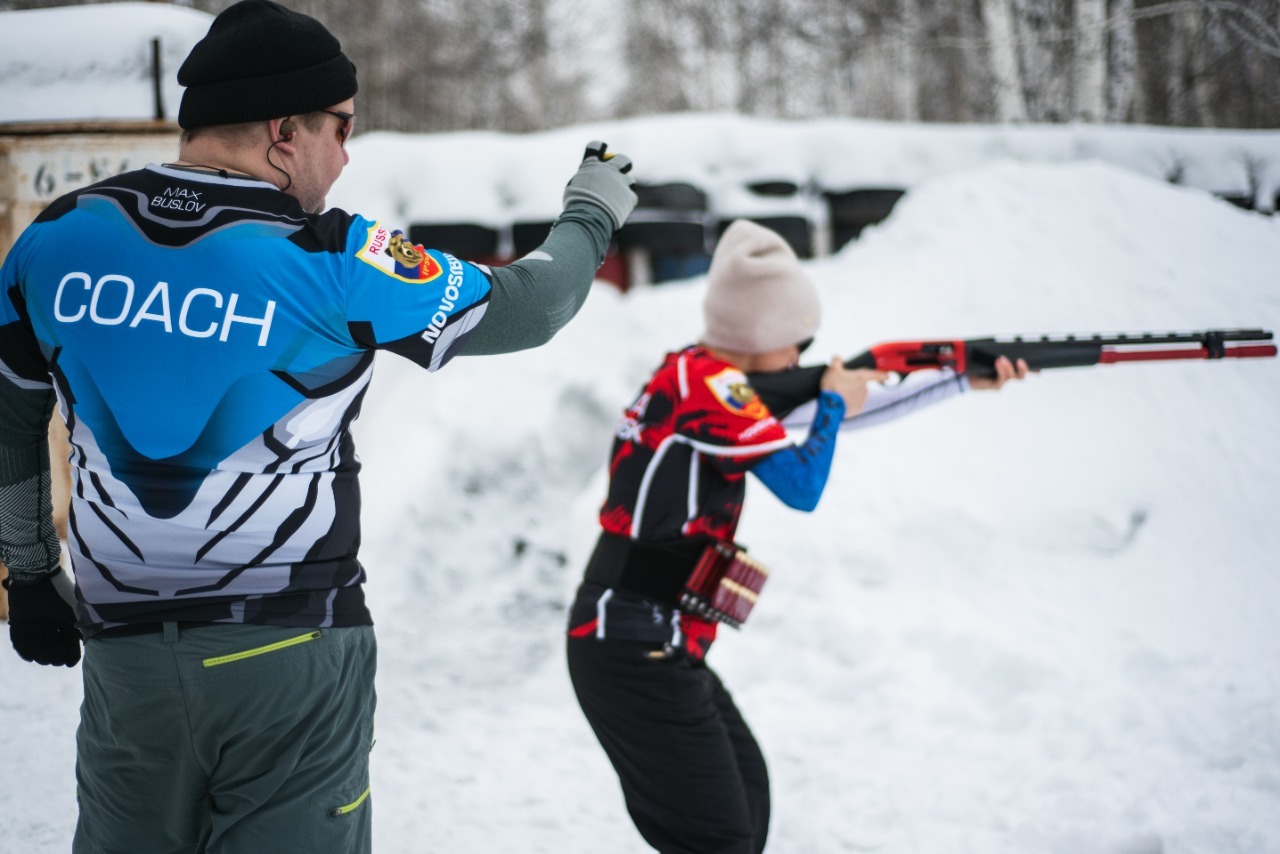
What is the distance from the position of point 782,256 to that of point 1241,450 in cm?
311

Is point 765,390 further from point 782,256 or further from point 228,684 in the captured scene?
point 228,684

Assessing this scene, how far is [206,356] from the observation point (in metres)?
1.35

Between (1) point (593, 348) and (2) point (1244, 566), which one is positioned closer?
(2) point (1244, 566)

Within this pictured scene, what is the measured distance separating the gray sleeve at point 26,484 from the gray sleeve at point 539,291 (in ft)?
2.36

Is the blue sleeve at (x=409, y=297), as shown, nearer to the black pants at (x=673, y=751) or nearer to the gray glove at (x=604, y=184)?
the gray glove at (x=604, y=184)

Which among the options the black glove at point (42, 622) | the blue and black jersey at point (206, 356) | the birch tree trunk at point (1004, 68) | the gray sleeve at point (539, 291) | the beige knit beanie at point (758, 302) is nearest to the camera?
the blue and black jersey at point (206, 356)

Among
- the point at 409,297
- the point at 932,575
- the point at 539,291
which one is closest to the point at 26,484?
the point at 409,297

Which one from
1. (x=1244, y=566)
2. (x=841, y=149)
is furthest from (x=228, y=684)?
(x=841, y=149)

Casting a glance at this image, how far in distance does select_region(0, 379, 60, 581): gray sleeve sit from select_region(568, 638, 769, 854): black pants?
1133mm

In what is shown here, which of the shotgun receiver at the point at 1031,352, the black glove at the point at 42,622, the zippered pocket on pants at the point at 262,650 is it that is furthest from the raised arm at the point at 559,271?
the shotgun receiver at the point at 1031,352

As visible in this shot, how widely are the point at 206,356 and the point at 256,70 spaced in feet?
1.43

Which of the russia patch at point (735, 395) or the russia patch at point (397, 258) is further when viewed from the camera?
the russia patch at point (735, 395)

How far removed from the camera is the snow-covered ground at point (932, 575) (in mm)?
3039

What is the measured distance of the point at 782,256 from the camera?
2580 millimetres
